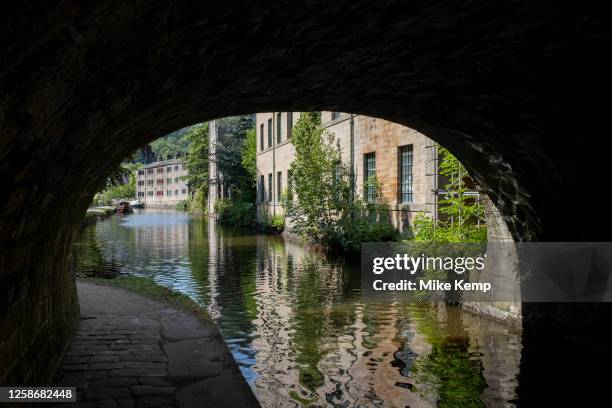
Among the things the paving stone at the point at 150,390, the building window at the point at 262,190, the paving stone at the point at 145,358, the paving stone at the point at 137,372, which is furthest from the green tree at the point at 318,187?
the paving stone at the point at 150,390

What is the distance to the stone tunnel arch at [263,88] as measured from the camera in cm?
255

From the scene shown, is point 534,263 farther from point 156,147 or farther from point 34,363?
point 156,147

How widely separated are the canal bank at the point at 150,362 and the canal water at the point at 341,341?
0.70m

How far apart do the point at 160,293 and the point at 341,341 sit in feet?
11.4

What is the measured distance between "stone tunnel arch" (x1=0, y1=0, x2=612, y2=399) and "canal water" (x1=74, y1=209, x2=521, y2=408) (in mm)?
733

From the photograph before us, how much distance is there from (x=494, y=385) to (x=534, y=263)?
114 inches

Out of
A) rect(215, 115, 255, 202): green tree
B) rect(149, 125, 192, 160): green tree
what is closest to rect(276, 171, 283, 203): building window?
rect(215, 115, 255, 202): green tree

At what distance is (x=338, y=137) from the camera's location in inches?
853

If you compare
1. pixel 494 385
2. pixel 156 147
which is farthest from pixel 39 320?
pixel 156 147

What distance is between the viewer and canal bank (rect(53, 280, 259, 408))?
4953mm

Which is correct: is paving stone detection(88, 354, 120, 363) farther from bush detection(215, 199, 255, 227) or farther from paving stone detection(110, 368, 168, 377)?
bush detection(215, 199, 255, 227)

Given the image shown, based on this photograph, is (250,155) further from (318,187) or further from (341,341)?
(341,341)

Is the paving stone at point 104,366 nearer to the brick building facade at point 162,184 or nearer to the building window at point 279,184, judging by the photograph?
the building window at point 279,184

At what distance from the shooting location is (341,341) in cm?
836
